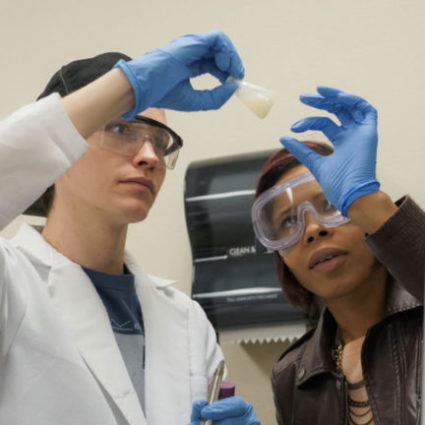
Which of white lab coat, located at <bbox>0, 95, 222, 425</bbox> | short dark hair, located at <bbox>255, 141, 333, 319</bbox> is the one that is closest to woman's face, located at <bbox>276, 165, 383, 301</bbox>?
short dark hair, located at <bbox>255, 141, 333, 319</bbox>

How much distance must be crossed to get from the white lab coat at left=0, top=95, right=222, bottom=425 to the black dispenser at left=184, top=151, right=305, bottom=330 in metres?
0.27

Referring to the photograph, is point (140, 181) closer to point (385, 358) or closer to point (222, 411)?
point (222, 411)

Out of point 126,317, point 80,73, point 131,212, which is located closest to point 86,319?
point 126,317

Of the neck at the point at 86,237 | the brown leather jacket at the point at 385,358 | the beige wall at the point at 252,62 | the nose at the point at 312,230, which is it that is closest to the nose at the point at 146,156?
the neck at the point at 86,237

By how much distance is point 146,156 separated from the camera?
1651 mm

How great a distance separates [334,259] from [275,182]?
0.25 metres

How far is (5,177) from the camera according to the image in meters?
1.06

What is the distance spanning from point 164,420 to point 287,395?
16.3 inches

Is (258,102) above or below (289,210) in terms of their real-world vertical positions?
above

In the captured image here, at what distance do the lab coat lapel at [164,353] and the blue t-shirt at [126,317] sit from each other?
0.01m

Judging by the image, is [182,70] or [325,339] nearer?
[182,70]

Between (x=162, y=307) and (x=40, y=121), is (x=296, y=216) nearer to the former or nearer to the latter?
(x=162, y=307)

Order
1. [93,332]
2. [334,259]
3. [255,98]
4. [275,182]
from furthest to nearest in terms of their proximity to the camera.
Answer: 1. [275,182]
2. [334,259]
3. [93,332]
4. [255,98]

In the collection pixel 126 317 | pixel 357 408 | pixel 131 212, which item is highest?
pixel 131 212
